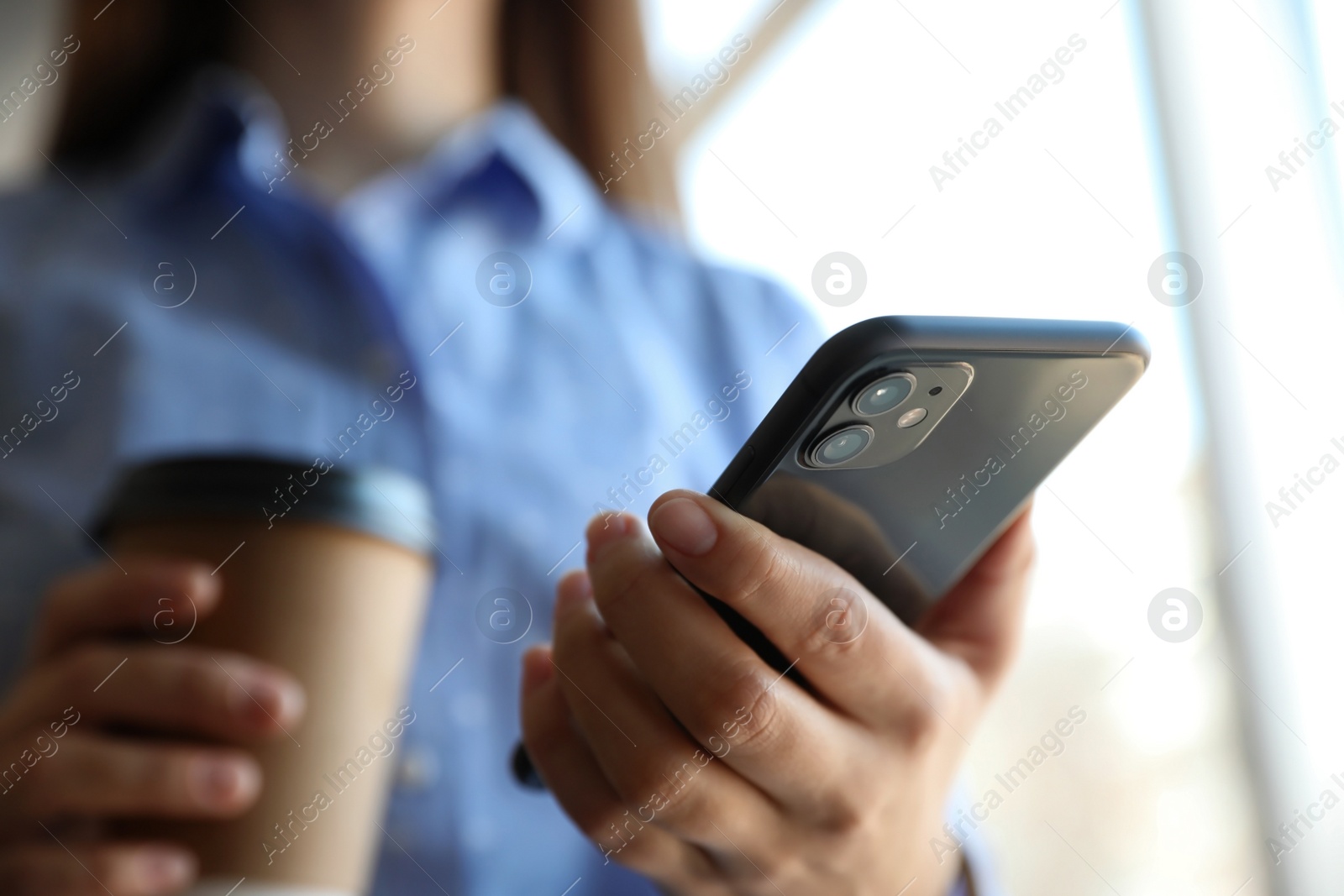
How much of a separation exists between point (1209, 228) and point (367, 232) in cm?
87

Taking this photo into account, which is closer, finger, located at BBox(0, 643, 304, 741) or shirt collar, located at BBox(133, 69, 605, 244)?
finger, located at BBox(0, 643, 304, 741)

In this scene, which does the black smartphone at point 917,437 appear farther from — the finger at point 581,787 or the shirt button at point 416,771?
the shirt button at point 416,771

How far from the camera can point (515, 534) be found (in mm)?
651

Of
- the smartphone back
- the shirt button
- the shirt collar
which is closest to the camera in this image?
the smartphone back

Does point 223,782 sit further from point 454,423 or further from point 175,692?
point 454,423

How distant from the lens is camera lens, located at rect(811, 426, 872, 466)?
0.29 meters

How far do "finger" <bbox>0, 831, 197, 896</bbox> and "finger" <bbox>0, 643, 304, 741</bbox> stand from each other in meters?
0.05

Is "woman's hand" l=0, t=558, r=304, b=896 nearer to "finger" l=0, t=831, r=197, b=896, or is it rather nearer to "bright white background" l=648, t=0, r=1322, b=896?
"finger" l=0, t=831, r=197, b=896

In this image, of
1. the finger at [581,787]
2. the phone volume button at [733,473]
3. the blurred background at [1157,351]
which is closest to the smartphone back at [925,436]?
the phone volume button at [733,473]

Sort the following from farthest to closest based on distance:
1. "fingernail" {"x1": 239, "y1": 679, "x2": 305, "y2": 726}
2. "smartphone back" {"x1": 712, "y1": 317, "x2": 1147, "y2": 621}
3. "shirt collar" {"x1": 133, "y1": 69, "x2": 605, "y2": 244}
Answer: "shirt collar" {"x1": 133, "y1": 69, "x2": 605, "y2": 244}
"fingernail" {"x1": 239, "y1": 679, "x2": 305, "y2": 726}
"smartphone back" {"x1": 712, "y1": 317, "x2": 1147, "y2": 621}

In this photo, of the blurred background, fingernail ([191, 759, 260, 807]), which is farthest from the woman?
the blurred background

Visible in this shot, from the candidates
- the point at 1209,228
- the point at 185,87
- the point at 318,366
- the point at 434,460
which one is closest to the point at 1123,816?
the point at 1209,228

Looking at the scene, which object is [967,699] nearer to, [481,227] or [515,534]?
[515,534]

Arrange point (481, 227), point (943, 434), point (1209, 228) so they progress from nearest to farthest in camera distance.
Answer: point (943, 434)
point (481, 227)
point (1209, 228)
